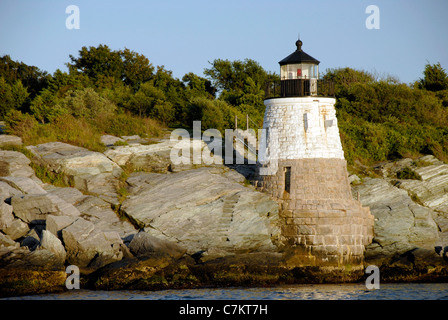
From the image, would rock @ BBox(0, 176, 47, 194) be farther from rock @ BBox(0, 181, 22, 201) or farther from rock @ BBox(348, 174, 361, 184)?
rock @ BBox(348, 174, 361, 184)

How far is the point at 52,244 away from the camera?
1742 centimetres

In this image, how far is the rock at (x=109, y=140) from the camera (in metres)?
24.4

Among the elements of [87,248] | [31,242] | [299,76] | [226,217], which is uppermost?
[299,76]

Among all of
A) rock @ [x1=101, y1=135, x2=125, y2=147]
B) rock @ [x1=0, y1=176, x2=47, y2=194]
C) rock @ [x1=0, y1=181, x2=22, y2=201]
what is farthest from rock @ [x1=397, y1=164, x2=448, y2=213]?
rock @ [x1=0, y1=181, x2=22, y2=201]

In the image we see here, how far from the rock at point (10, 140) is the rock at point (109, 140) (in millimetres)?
3123

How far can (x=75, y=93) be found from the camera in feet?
96.2

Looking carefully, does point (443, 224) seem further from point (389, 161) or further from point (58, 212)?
point (58, 212)

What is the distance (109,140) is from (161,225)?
6486 millimetres

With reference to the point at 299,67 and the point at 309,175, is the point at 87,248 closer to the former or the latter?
the point at 309,175

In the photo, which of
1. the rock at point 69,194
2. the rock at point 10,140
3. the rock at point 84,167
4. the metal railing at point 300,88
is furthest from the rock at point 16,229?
the metal railing at point 300,88

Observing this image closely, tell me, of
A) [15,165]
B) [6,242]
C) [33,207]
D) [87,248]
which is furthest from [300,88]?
[6,242]

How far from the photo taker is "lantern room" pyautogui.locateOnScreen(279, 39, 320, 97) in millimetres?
21000

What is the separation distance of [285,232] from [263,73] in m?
15.5

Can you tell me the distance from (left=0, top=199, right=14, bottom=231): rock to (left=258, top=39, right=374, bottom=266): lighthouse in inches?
319
